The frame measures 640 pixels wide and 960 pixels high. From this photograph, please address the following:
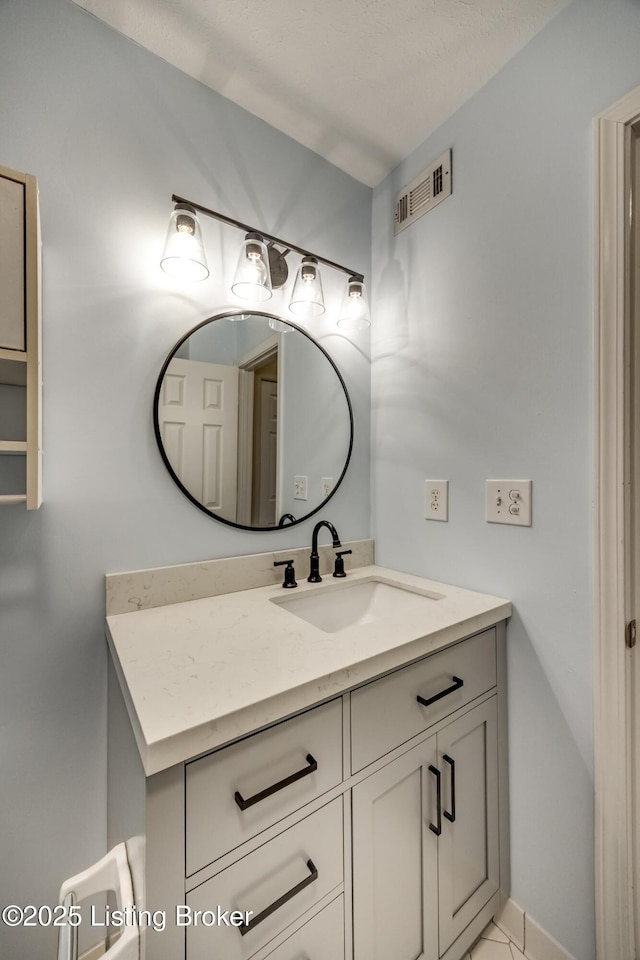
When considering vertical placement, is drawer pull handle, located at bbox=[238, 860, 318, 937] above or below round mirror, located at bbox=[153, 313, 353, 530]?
below

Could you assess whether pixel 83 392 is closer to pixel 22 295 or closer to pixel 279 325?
pixel 22 295

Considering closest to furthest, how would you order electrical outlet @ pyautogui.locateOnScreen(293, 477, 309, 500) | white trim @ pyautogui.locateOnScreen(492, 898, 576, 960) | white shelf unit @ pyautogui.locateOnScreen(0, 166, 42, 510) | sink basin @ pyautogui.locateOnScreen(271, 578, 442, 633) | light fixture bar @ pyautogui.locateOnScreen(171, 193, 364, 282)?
white shelf unit @ pyautogui.locateOnScreen(0, 166, 42, 510), white trim @ pyautogui.locateOnScreen(492, 898, 576, 960), light fixture bar @ pyautogui.locateOnScreen(171, 193, 364, 282), sink basin @ pyautogui.locateOnScreen(271, 578, 442, 633), electrical outlet @ pyautogui.locateOnScreen(293, 477, 309, 500)

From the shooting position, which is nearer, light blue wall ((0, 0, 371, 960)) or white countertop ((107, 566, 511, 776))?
white countertop ((107, 566, 511, 776))

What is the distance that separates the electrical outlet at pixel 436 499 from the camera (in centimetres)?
130

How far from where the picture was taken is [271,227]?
1312 millimetres

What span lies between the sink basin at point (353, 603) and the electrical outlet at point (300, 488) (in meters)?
0.32

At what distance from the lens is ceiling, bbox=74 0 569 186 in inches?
39.8

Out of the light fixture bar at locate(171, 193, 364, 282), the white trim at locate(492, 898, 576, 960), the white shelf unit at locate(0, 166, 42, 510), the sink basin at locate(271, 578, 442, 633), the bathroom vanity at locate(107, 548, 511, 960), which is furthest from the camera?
the sink basin at locate(271, 578, 442, 633)

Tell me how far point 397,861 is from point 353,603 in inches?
25.4

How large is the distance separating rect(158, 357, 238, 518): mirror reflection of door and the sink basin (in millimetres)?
374

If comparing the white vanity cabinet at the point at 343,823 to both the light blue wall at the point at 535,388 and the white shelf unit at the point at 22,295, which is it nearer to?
the light blue wall at the point at 535,388

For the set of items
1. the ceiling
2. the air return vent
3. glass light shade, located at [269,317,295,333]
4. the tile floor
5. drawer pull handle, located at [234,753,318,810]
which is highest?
the ceiling

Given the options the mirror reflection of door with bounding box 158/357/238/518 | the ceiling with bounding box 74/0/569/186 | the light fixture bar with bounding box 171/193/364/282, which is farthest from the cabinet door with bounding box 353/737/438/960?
the ceiling with bounding box 74/0/569/186

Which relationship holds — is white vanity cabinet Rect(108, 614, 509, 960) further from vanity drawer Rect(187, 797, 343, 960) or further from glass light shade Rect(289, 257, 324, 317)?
glass light shade Rect(289, 257, 324, 317)
